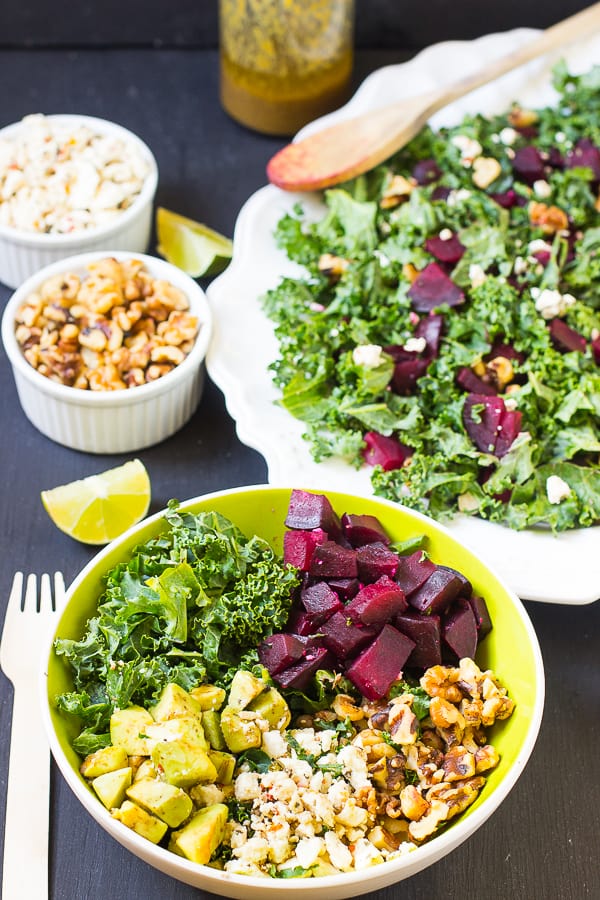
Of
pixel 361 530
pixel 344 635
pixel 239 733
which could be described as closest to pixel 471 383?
pixel 361 530

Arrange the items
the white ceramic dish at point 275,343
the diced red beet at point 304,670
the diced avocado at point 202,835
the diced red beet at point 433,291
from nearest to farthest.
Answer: the diced avocado at point 202,835 → the diced red beet at point 304,670 → the white ceramic dish at point 275,343 → the diced red beet at point 433,291

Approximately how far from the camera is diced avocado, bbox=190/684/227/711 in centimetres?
154

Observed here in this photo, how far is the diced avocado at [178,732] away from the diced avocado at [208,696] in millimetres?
62

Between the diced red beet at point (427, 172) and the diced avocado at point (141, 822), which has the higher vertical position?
the diced red beet at point (427, 172)

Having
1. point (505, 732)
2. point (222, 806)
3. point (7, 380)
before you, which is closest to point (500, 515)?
point (505, 732)

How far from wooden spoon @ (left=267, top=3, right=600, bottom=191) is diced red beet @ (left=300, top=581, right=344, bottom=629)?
121 centimetres

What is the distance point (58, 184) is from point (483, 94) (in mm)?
1204

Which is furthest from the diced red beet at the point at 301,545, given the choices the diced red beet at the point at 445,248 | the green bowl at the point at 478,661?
the diced red beet at the point at 445,248

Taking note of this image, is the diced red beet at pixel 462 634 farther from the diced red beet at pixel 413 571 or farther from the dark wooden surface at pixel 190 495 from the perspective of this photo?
the dark wooden surface at pixel 190 495

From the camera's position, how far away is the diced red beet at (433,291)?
2262 millimetres

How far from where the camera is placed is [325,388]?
7.27 feet

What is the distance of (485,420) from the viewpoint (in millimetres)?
2090

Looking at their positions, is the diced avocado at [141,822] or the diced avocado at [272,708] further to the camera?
the diced avocado at [272,708]

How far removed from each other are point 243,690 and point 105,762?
8.7 inches
